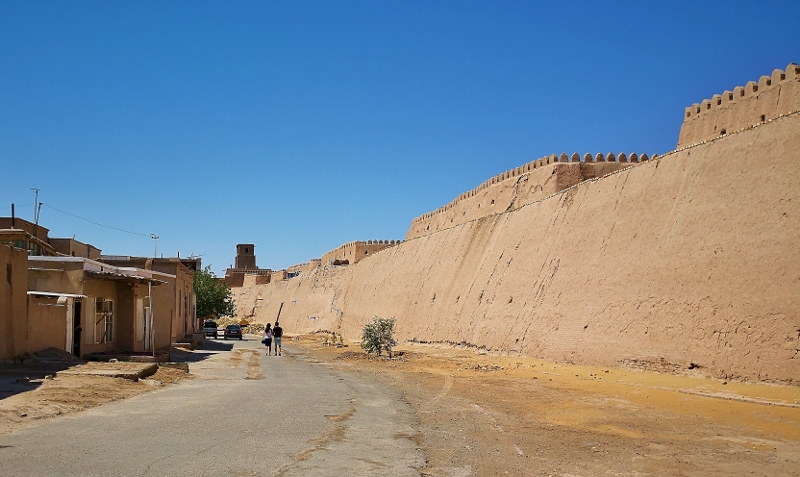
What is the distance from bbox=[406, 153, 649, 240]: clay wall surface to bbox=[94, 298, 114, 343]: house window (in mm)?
21917

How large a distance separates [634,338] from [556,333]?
4.17 metres

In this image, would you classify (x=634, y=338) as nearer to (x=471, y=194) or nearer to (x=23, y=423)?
(x=23, y=423)

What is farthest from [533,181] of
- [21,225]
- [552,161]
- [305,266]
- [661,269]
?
[305,266]

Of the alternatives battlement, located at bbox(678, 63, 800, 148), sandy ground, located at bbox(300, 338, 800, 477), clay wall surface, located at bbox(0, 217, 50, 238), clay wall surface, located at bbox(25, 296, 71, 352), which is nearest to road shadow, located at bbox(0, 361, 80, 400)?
clay wall surface, located at bbox(25, 296, 71, 352)

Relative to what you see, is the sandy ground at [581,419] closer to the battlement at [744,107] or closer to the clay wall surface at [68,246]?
the battlement at [744,107]

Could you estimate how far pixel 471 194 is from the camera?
5175 cm

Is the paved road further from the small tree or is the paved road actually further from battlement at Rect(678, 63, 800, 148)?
battlement at Rect(678, 63, 800, 148)

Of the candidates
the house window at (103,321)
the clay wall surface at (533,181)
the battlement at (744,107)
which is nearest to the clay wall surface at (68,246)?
the house window at (103,321)

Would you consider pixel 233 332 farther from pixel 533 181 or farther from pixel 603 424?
pixel 603 424

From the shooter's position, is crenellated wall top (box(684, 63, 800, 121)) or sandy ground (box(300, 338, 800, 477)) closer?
sandy ground (box(300, 338, 800, 477))

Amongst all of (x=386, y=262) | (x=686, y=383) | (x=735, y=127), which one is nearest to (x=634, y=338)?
(x=686, y=383)

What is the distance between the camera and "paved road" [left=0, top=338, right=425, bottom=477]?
7.60 m

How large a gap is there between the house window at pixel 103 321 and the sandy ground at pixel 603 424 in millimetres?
10110

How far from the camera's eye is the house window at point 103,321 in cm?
2288
